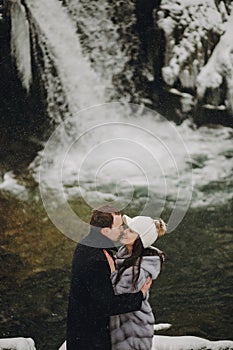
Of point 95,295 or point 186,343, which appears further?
point 186,343

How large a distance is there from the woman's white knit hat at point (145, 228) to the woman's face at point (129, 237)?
23 mm

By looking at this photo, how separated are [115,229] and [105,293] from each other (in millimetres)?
331

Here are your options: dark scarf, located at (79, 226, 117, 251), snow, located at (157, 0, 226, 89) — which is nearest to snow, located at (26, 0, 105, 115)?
snow, located at (157, 0, 226, 89)

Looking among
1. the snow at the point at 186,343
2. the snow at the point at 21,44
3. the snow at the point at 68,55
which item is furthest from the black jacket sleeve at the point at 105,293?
the snow at the point at 21,44

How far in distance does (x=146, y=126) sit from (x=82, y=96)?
44cm

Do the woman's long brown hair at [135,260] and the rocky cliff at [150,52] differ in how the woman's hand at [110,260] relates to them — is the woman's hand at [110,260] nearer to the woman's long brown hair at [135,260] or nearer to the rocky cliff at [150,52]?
the woman's long brown hair at [135,260]

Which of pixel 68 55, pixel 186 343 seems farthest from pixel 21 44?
pixel 186 343

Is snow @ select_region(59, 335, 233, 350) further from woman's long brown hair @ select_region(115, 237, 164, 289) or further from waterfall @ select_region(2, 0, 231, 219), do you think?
waterfall @ select_region(2, 0, 231, 219)

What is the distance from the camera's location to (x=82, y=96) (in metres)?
3.25

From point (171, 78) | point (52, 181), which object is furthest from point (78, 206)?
point (171, 78)

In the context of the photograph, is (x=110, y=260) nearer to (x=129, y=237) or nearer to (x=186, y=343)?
(x=129, y=237)

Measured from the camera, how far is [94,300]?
8.63ft

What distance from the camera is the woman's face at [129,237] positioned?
2742 millimetres

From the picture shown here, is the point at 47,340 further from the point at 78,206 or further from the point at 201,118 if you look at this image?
the point at 201,118
